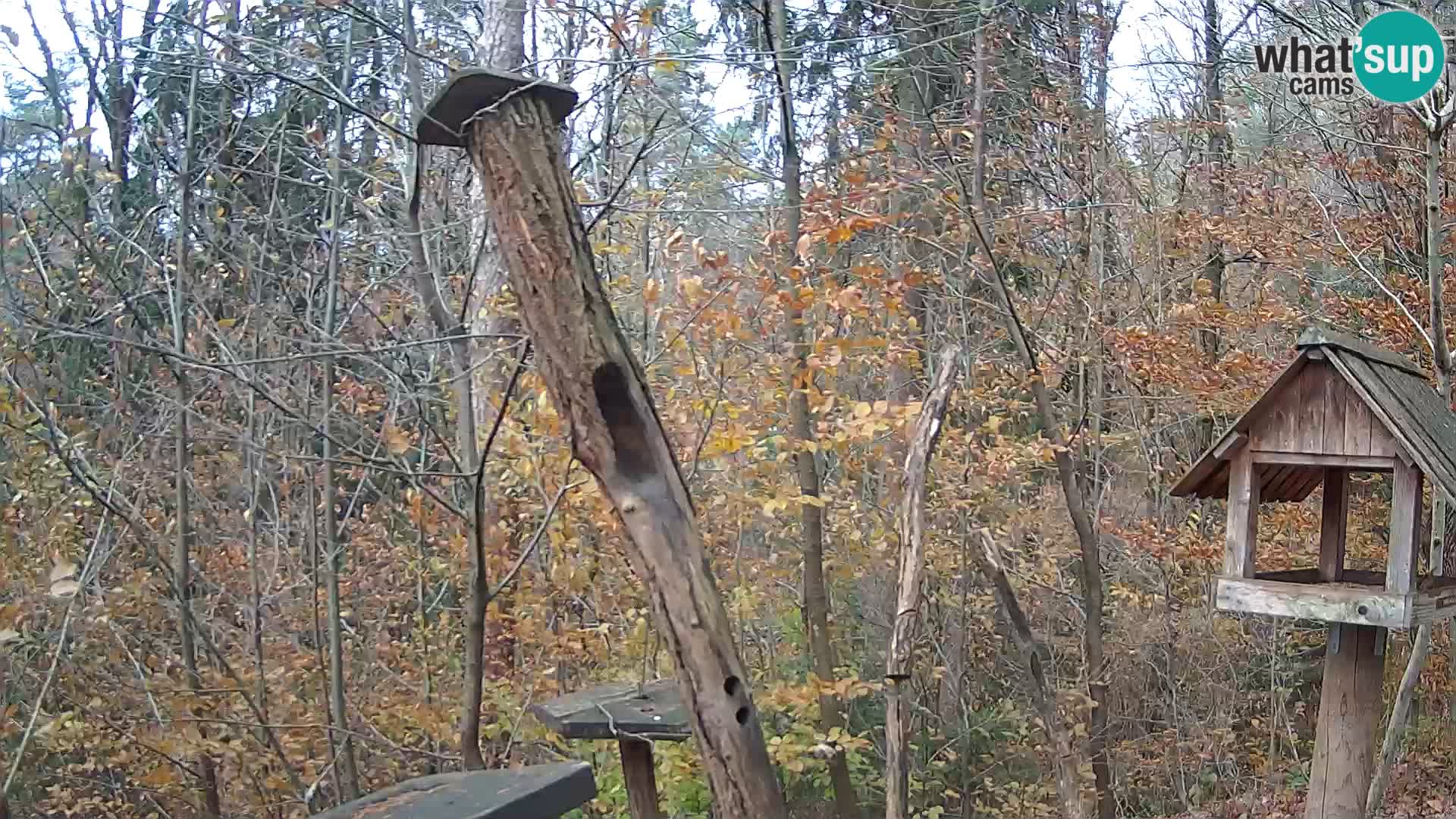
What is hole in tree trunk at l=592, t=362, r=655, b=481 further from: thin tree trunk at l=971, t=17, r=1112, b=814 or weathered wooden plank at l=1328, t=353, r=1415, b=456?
thin tree trunk at l=971, t=17, r=1112, b=814

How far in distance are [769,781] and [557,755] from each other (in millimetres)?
2593

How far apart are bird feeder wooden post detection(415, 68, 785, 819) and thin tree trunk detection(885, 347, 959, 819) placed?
1058mm

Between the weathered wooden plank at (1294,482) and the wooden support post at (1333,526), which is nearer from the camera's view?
the wooden support post at (1333,526)

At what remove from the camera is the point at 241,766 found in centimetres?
471

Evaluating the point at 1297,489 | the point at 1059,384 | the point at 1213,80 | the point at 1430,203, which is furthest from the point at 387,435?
the point at 1213,80

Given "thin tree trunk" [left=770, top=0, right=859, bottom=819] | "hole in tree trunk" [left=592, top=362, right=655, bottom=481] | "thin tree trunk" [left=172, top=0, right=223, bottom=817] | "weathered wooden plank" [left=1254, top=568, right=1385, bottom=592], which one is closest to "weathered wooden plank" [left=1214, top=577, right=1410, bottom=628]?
"weathered wooden plank" [left=1254, top=568, right=1385, bottom=592]

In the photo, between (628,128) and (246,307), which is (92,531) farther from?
(628,128)

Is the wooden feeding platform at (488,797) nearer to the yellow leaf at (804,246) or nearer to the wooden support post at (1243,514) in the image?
the wooden support post at (1243,514)

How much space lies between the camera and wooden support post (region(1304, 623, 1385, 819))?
3.37 metres

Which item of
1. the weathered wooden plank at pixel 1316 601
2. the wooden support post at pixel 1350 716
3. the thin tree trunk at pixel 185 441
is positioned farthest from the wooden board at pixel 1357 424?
the thin tree trunk at pixel 185 441

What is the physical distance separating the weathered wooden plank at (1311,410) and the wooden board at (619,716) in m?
2.00

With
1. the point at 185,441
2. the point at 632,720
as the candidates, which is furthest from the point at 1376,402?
the point at 185,441

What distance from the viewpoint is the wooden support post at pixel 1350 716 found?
337 cm

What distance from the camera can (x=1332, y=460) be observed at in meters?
3.17
